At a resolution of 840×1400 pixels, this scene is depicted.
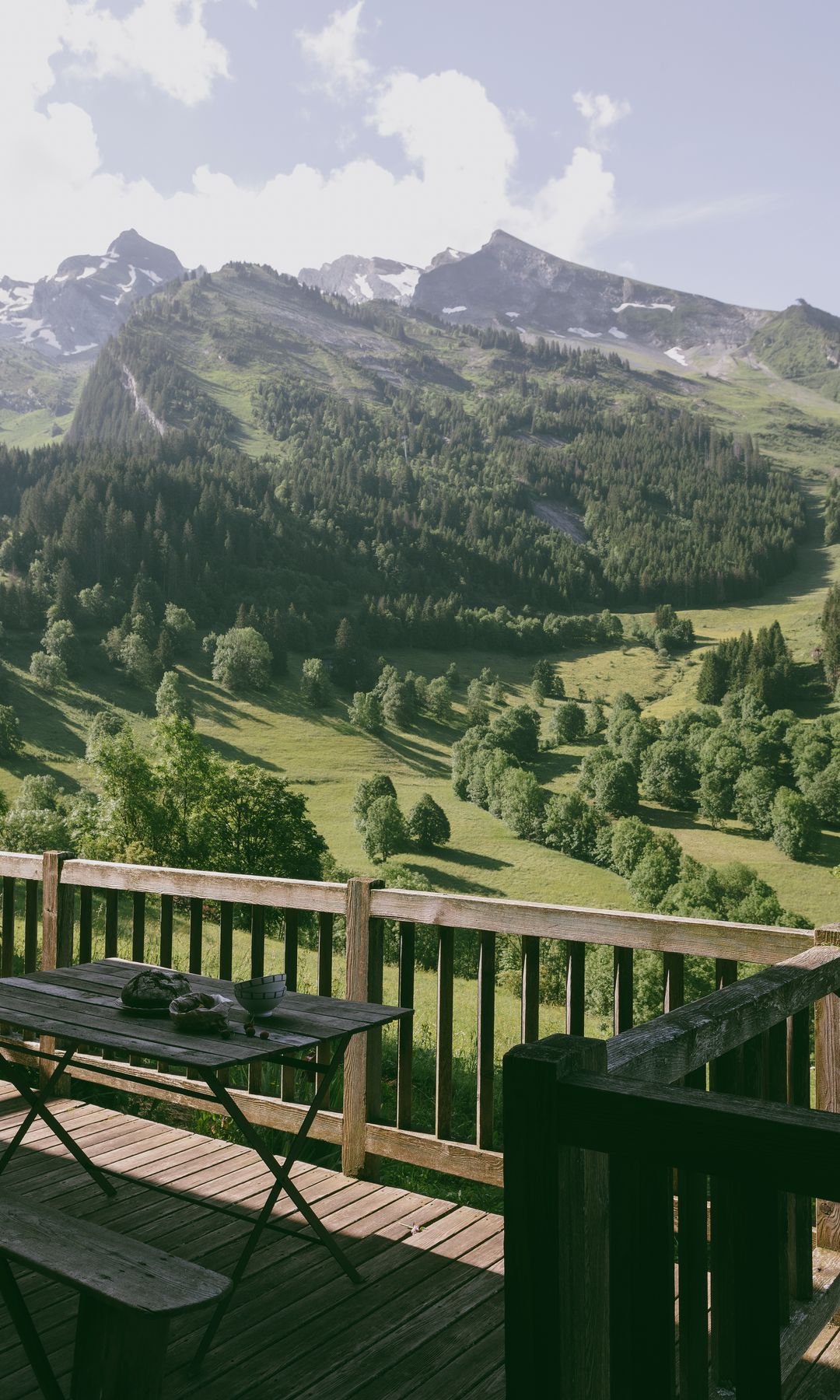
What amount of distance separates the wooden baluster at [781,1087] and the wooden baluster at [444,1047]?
4.68 feet

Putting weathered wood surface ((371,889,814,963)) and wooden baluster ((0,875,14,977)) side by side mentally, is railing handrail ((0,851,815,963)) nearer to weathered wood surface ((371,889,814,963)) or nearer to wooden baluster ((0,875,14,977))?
weathered wood surface ((371,889,814,963))

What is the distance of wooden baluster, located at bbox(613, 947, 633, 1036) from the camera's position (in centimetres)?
307

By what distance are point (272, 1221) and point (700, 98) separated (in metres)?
69.1

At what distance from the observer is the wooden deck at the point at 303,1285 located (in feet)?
8.10

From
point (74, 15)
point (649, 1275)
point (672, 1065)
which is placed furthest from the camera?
point (74, 15)

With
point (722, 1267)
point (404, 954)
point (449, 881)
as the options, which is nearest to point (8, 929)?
point (404, 954)

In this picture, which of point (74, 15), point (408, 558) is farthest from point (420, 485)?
point (74, 15)

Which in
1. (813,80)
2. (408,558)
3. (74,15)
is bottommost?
(408,558)

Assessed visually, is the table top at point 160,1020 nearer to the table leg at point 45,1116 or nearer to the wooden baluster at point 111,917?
the table leg at point 45,1116

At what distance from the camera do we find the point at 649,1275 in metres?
1.22

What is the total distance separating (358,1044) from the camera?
3684 mm

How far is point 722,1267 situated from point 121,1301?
112 cm

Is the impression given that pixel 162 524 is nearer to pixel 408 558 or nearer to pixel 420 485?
pixel 408 558

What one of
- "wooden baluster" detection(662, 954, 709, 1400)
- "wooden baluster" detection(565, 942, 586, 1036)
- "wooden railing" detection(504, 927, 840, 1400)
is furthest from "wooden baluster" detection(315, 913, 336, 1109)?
"wooden railing" detection(504, 927, 840, 1400)
